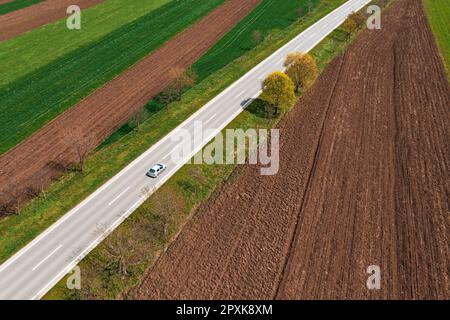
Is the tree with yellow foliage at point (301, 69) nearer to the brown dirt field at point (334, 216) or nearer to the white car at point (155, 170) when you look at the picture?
the brown dirt field at point (334, 216)

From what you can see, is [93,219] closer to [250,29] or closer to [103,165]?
[103,165]

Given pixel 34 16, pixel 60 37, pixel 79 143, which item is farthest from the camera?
pixel 34 16

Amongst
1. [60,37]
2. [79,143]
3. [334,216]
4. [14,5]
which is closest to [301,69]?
[334,216]

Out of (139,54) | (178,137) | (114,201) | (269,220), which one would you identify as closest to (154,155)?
(178,137)

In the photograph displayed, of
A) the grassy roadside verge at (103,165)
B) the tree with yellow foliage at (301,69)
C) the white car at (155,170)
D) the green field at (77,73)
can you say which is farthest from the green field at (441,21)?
the white car at (155,170)

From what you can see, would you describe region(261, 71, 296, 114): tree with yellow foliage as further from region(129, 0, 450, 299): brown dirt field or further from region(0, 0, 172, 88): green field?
region(0, 0, 172, 88): green field

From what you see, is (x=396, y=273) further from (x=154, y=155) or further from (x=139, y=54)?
(x=139, y=54)
